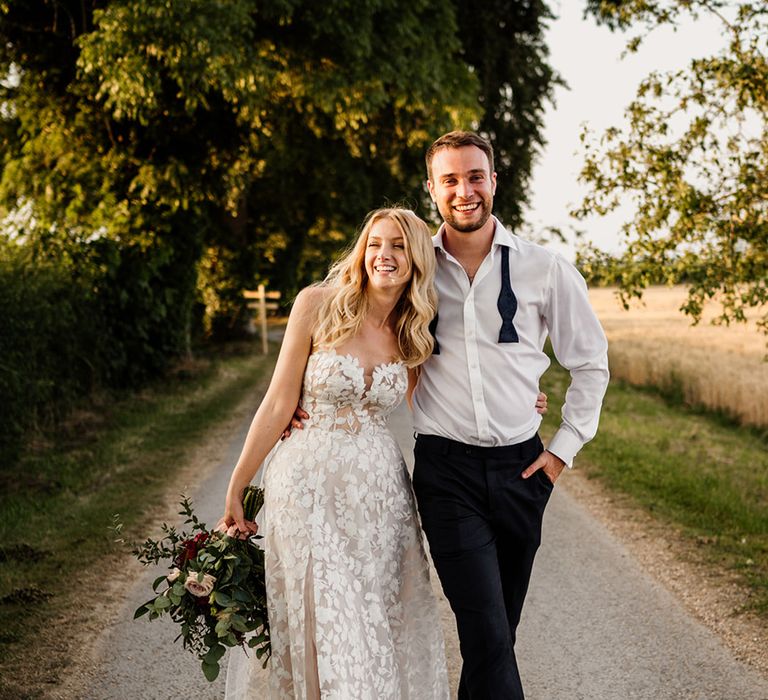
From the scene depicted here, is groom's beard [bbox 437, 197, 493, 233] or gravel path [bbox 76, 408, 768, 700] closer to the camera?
groom's beard [bbox 437, 197, 493, 233]

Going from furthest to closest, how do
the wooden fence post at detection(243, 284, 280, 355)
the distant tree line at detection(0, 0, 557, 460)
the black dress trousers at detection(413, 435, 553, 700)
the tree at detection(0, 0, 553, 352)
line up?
the wooden fence post at detection(243, 284, 280, 355)
the tree at detection(0, 0, 553, 352)
the distant tree line at detection(0, 0, 557, 460)
the black dress trousers at detection(413, 435, 553, 700)

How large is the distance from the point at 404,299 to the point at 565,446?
86 centimetres

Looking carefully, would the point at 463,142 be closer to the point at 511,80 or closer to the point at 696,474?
the point at 696,474

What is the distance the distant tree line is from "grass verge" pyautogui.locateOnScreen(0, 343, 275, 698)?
0.65 m

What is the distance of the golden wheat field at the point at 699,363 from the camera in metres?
12.7

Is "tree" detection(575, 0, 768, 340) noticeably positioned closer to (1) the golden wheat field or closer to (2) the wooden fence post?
(1) the golden wheat field

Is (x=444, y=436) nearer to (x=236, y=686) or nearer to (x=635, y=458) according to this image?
(x=236, y=686)

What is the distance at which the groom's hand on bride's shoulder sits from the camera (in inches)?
128

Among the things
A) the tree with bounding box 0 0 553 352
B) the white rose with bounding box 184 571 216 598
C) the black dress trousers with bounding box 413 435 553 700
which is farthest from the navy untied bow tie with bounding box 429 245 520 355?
the tree with bounding box 0 0 553 352

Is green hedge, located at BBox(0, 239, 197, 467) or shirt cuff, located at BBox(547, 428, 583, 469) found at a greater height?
shirt cuff, located at BBox(547, 428, 583, 469)

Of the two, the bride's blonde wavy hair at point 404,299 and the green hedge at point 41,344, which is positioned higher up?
the bride's blonde wavy hair at point 404,299

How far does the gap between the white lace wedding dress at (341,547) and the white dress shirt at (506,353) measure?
0.21 metres

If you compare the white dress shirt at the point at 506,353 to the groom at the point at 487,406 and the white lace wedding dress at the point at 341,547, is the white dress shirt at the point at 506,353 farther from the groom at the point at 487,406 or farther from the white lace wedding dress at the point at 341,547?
the white lace wedding dress at the point at 341,547

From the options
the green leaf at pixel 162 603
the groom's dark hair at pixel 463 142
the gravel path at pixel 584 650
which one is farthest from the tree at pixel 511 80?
the green leaf at pixel 162 603
